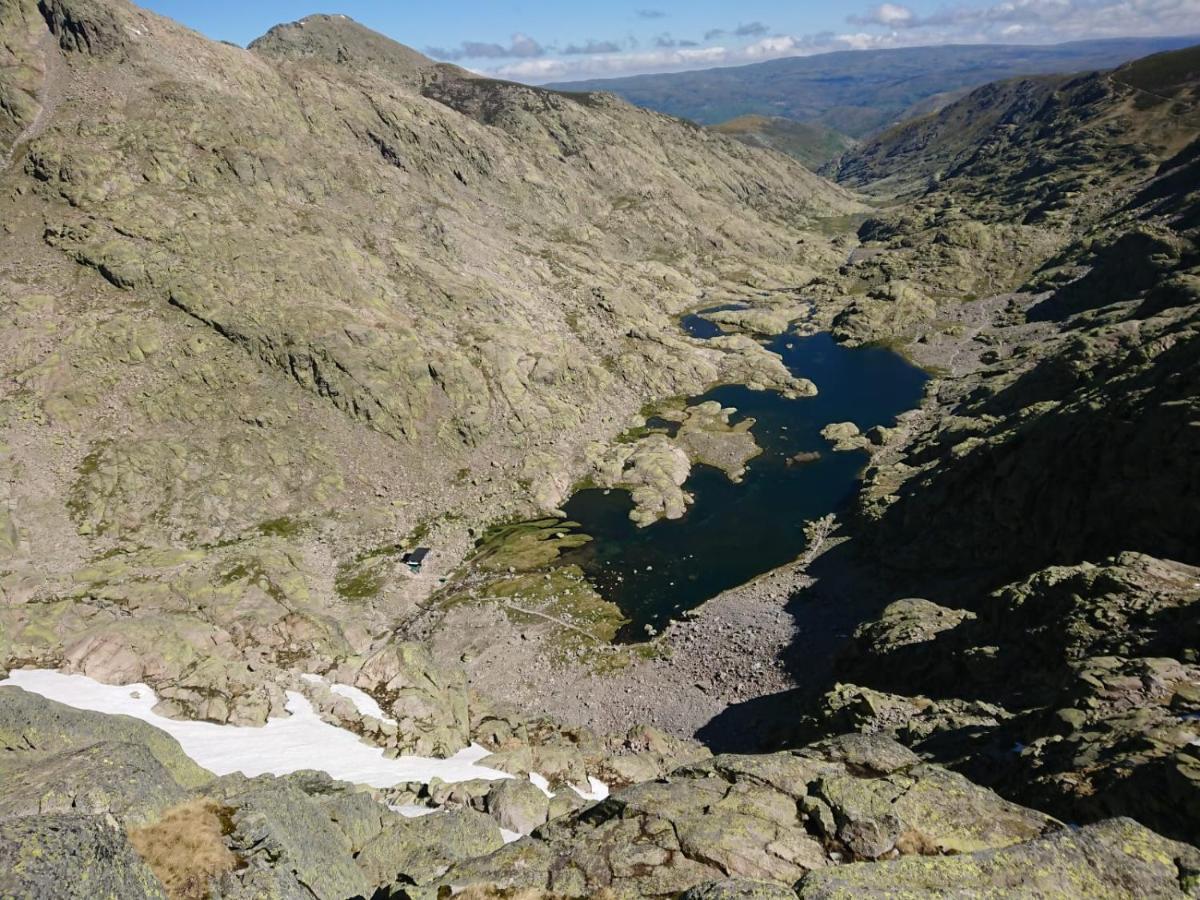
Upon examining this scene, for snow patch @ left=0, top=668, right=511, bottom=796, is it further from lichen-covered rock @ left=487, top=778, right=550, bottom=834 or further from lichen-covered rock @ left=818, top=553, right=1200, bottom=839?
lichen-covered rock @ left=818, top=553, right=1200, bottom=839

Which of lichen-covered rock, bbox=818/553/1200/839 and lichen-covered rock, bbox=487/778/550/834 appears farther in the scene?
lichen-covered rock, bbox=487/778/550/834

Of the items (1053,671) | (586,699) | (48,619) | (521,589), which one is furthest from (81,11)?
(1053,671)

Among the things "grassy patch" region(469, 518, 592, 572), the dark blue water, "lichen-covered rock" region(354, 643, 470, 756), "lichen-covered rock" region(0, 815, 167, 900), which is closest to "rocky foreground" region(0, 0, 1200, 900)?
"lichen-covered rock" region(0, 815, 167, 900)

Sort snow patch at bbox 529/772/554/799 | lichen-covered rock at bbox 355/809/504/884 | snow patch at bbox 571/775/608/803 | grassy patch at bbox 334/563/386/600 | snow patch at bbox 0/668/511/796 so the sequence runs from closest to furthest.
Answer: lichen-covered rock at bbox 355/809/504/884 < snow patch at bbox 0/668/511/796 < snow patch at bbox 571/775/608/803 < snow patch at bbox 529/772/554/799 < grassy patch at bbox 334/563/386/600

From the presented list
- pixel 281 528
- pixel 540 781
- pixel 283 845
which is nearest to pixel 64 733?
pixel 283 845

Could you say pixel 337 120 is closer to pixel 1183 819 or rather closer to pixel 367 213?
pixel 367 213

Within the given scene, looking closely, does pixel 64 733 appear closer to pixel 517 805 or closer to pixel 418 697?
pixel 517 805
